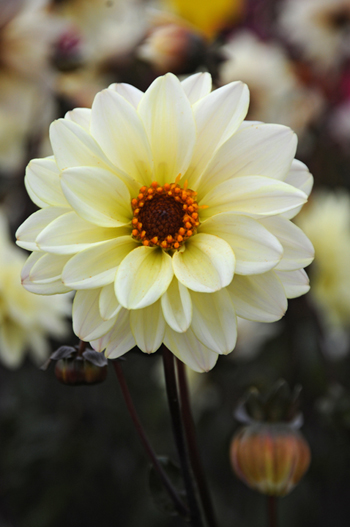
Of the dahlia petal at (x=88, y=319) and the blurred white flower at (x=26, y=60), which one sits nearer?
the dahlia petal at (x=88, y=319)

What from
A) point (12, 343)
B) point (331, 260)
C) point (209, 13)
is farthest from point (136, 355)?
point (209, 13)

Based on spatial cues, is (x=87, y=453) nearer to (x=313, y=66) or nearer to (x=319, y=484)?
(x=319, y=484)

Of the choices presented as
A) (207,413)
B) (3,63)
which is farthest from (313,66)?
(207,413)

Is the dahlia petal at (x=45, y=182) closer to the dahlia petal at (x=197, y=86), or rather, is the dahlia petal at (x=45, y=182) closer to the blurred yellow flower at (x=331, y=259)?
the dahlia petal at (x=197, y=86)

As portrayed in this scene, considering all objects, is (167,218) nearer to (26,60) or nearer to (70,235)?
(70,235)

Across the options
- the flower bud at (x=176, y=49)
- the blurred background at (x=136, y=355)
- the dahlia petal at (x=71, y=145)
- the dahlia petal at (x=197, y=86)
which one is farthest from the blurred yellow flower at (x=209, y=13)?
the dahlia petal at (x=71, y=145)

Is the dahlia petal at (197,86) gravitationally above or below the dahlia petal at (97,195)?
above

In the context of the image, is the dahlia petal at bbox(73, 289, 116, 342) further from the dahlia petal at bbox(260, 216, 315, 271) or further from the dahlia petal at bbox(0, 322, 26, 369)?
the dahlia petal at bbox(0, 322, 26, 369)
